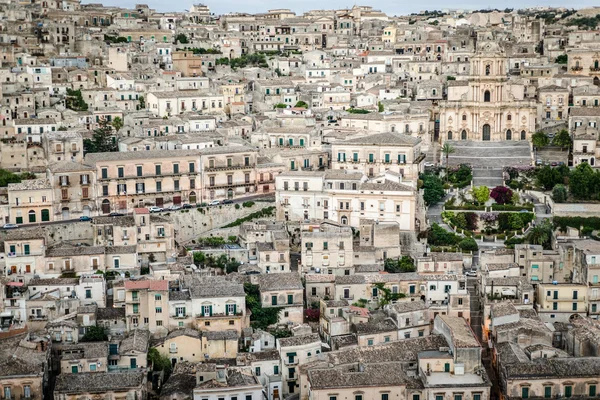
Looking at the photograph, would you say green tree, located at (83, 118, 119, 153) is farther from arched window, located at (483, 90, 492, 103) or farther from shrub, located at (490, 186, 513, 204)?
arched window, located at (483, 90, 492, 103)

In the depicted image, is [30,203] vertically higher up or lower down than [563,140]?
lower down

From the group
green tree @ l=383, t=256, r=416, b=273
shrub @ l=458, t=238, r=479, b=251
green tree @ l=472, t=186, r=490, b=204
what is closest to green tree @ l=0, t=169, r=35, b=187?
green tree @ l=383, t=256, r=416, b=273

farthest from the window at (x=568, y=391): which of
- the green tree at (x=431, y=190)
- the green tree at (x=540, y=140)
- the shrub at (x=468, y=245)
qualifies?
the green tree at (x=540, y=140)

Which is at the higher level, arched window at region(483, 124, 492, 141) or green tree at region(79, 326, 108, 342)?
arched window at region(483, 124, 492, 141)

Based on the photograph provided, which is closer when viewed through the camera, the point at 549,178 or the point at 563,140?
the point at 549,178

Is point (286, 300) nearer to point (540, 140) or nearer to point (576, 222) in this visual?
point (576, 222)

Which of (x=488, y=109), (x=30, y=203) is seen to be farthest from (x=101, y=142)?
(x=488, y=109)

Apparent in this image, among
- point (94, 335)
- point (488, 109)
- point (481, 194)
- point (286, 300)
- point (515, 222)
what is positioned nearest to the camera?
point (94, 335)
